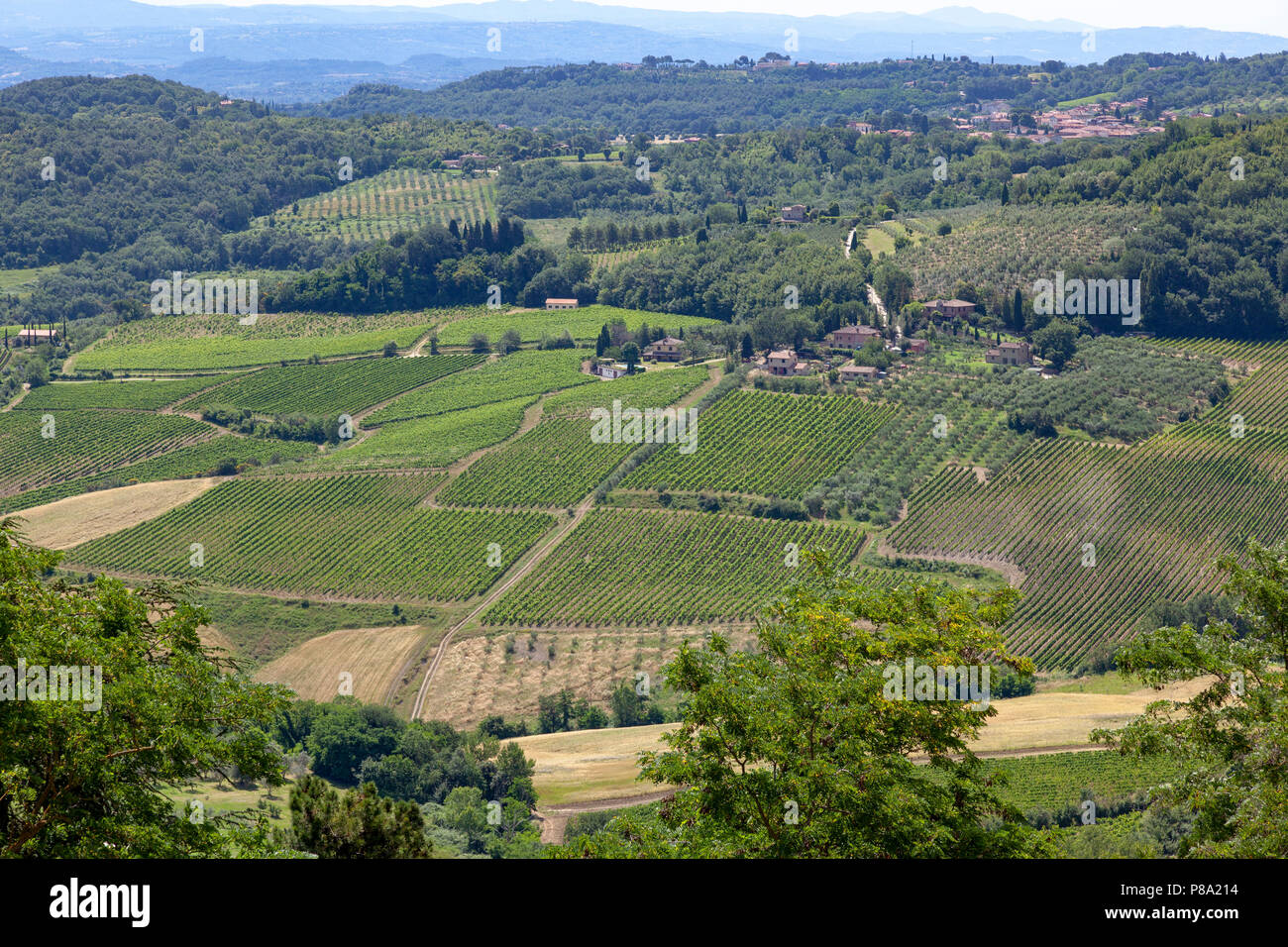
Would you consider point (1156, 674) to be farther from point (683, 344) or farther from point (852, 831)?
point (683, 344)

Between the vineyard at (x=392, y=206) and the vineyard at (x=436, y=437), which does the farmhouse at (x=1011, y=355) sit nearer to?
the vineyard at (x=436, y=437)

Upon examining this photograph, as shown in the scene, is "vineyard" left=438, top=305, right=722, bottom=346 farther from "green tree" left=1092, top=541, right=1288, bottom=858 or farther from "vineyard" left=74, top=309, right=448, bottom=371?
"green tree" left=1092, top=541, right=1288, bottom=858

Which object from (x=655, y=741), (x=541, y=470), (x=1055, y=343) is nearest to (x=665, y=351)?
(x=541, y=470)

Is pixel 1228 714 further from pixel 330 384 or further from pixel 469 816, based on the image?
pixel 330 384

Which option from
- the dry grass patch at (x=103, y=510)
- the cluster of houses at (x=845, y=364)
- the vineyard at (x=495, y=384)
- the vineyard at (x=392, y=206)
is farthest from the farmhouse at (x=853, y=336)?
the vineyard at (x=392, y=206)
